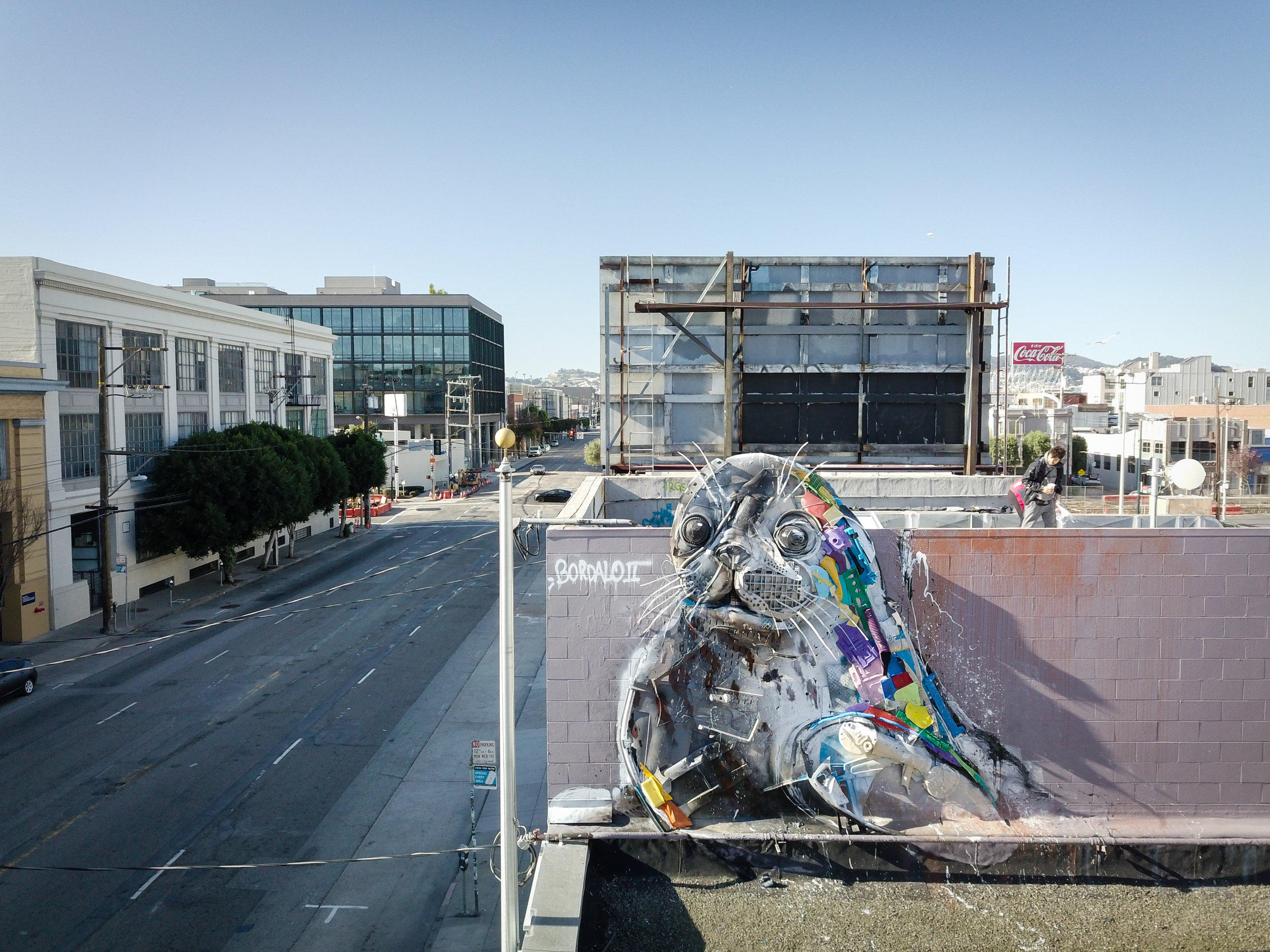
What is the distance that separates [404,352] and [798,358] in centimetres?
8825

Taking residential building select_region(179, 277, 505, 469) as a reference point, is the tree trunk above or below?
below

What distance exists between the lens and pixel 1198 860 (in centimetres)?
951

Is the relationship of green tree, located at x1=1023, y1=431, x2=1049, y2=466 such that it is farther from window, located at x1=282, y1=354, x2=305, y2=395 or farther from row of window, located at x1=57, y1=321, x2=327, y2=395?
row of window, located at x1=57, y1=321, x2=327, y2=395

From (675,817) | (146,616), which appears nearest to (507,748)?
(675,817)

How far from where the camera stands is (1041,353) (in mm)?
53969

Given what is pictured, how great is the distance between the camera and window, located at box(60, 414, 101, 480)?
33406mm

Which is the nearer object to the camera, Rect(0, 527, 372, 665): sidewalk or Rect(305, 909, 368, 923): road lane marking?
Rect(305, 909, 368, 923): road lane marking

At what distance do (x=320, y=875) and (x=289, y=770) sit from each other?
15.8 feet

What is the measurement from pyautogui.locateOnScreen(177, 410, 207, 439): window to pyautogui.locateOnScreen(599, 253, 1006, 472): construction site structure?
31412 millimetres

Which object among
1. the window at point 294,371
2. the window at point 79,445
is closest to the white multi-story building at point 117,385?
the window at point 79,445

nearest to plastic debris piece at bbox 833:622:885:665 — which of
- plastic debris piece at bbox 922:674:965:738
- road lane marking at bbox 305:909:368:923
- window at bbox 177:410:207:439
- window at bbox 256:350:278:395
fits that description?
plastic debris piece at bbox 922:674:965:738

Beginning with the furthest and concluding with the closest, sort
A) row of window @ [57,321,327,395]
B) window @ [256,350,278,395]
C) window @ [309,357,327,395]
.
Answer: window @ [309,357,327,395] < window @ [256,350,278,395] < row of window @ [57,321,327,395]

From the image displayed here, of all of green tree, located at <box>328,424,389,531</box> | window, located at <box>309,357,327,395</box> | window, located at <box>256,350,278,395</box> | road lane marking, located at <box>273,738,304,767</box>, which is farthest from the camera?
window, located at <box>309,357,327,395</box>

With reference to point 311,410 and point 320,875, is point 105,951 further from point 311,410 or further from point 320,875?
point 311,410
